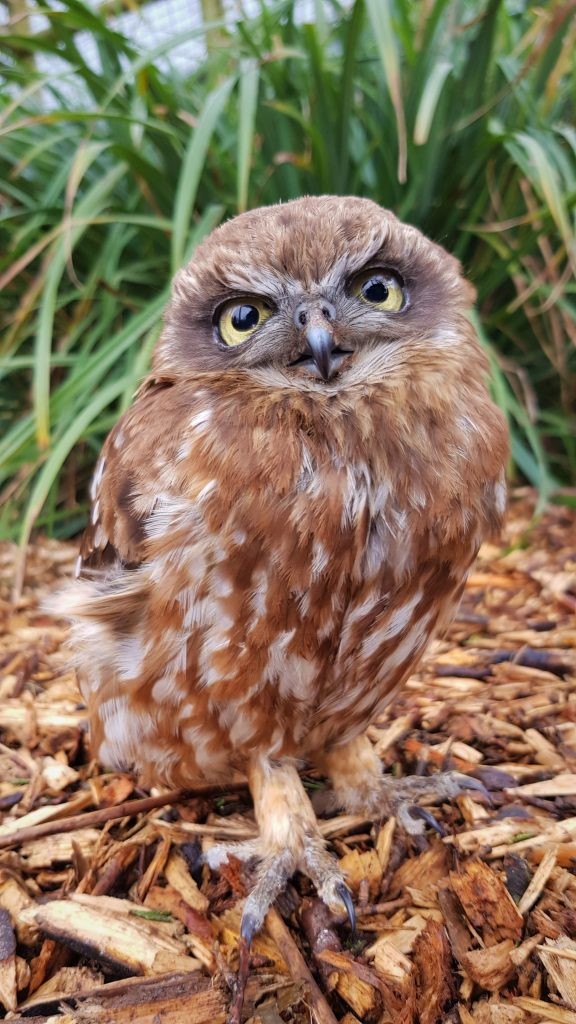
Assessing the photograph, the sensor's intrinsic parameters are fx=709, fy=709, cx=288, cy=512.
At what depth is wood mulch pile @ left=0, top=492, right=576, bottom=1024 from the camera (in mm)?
1510

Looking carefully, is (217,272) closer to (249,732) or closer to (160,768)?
(249,732)

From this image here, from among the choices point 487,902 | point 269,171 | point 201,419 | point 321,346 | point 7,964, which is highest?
point 269,171

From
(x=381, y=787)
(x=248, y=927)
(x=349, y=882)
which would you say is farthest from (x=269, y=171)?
(x=248, y=927)

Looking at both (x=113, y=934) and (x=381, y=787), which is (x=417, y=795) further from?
(x=113, y=934)

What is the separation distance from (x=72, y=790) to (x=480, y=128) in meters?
3.84

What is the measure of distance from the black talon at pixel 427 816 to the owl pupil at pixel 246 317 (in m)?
1.40

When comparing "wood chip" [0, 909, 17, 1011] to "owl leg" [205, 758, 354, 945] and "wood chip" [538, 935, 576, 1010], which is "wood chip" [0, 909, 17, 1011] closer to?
"owl leg" [205, 758, 354, 945]

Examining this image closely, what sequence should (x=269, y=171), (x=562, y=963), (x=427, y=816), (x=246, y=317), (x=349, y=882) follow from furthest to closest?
(x=269, y=171) < (x=427, y=816) < (x=349, y=882) < (x=246, y=317) < (x=562, y=963)

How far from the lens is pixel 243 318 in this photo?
1.73 m

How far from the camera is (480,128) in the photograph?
3.90 meters

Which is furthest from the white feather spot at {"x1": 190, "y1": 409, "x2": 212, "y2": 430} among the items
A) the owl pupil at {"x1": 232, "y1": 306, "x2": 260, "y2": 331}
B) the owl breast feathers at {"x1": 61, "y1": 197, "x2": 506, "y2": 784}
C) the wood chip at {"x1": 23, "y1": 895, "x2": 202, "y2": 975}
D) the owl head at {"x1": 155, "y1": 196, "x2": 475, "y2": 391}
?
the wood chip at {"x1": 23, "y1": 895, "x2": 202, "y2": 975}

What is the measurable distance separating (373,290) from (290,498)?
0.58 meters

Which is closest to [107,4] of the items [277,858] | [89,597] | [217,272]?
[217,272]

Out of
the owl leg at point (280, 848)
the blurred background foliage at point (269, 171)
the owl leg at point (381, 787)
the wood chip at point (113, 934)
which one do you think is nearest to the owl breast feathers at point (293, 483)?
the owl leg at point (280, 848)
